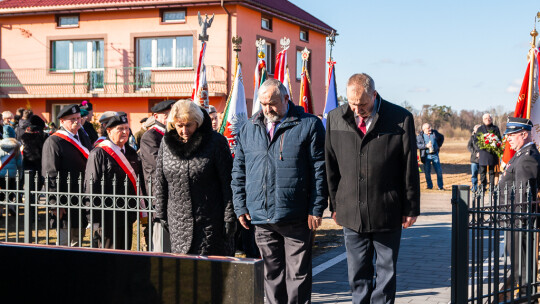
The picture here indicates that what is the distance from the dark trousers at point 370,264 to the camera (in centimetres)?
491

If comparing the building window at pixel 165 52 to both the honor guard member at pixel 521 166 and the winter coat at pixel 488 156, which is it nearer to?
the winter coat at pixel 488 156

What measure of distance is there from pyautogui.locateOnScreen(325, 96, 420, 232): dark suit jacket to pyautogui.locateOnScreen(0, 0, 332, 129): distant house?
2209cm

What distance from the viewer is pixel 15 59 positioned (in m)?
30.2

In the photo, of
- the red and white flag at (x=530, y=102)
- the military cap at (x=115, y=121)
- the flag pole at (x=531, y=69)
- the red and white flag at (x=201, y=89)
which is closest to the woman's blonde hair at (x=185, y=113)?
the military cap at (x=115, y=121)

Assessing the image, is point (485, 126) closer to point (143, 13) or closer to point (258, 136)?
point (258, 136)

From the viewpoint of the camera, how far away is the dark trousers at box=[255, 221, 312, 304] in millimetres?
5121

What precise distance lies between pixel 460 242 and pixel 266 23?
82.0 ft

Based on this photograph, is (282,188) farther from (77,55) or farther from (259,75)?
(77,55)

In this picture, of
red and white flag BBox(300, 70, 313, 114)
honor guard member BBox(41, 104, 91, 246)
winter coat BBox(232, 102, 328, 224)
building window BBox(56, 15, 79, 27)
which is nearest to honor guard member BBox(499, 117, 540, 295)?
winter coat BBox(232, 102, 328, 224)

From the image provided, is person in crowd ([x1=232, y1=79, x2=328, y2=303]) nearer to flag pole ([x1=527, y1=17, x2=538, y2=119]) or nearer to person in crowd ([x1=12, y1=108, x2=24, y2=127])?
flag pole ([x1=527, y1=17, x2=538, y2=119])

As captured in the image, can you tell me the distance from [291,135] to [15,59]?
92.9 ft

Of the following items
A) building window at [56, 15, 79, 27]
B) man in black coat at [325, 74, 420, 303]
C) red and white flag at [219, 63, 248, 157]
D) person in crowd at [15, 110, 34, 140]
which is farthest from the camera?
building window at [56, 15, 79, 27]

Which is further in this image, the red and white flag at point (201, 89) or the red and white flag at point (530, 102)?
the red and white flag at point (201, 89)

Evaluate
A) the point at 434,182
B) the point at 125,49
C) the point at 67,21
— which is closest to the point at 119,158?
the point at 434,182
